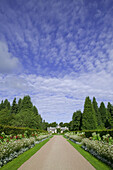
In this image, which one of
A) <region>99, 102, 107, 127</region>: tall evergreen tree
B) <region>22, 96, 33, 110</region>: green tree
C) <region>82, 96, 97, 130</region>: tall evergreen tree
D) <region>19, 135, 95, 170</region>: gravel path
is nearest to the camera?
<region>19, 135, 95, 170</region>: gravel path

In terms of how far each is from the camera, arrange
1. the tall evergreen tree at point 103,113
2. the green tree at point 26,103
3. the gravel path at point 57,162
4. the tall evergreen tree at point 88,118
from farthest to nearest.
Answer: the tall evergreen tree at point 103,113, the green tree at point 26,103, the tall evergreen tree at point 88,118, the gravel path at point 57,162

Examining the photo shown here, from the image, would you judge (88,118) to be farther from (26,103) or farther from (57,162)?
(57,162)

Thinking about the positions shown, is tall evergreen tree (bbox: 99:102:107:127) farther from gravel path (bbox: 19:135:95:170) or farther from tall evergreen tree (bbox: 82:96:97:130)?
gravel path (bbox: 19:135:95:170)

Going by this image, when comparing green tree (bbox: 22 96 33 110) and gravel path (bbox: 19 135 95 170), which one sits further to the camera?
green tree (bbox: 22 96 33 110)

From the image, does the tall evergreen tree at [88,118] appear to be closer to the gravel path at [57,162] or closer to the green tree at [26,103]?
the green tree at [26,103]

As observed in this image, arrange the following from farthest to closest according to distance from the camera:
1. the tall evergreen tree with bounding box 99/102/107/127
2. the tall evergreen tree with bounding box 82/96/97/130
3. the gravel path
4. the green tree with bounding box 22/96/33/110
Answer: the tall evergreen tree with bounding box 99/102/107/127, the green tree with bounding box 22/96/33/110, the tall evergreen tree with bounding box 82/96/97/130, the gravel path

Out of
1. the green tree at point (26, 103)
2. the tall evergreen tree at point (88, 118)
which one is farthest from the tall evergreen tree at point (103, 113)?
the green tree at point (26, 103)

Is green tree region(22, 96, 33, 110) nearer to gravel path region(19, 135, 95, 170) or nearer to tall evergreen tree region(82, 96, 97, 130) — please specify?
tall evergreen tree region(82, 96, 97, 130)

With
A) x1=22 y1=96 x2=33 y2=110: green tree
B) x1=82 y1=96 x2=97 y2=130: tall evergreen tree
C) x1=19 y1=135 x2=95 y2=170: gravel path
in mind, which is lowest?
x1=19 y1=135 x2=95 y2=170: gravel path

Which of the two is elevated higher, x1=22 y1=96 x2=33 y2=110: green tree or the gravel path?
x1=22 y1=96 x2=33 y2=110: green tree

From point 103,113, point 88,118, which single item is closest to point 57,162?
point 88,118

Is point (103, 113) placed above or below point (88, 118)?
above

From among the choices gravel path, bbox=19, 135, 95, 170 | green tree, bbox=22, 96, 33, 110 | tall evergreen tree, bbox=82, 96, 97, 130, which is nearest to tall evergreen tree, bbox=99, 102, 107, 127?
tall evergreen tree, bbox=82, 96, 97, 130

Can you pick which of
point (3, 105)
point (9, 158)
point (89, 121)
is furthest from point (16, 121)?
point (3, 105)
